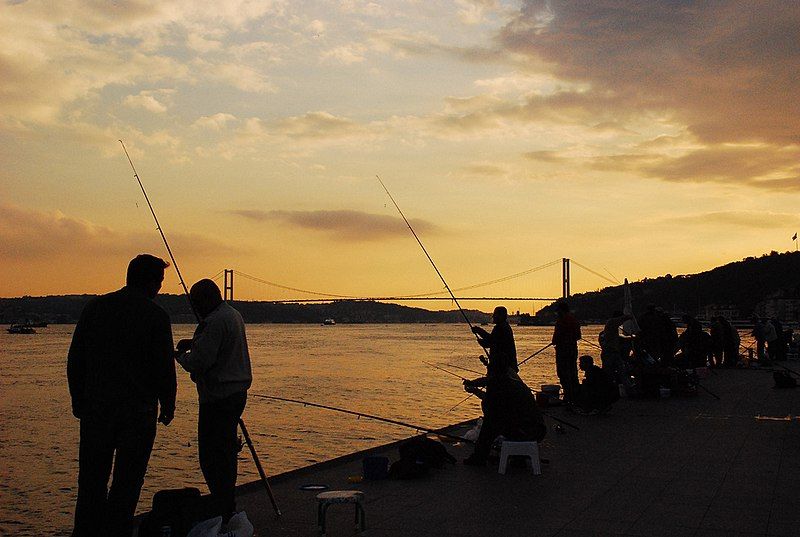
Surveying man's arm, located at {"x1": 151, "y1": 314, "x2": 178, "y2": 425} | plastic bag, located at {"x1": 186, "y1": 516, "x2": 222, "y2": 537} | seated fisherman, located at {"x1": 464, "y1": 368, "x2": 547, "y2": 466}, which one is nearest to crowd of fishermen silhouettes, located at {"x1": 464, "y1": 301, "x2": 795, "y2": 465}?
seated fisherman, located at {"x1": 464, "y1": 368, "x2": 547, "y2": 466}

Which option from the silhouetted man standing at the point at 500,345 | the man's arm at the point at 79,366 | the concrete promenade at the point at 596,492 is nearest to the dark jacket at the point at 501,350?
the silhouetted man standing at the point at 500,345

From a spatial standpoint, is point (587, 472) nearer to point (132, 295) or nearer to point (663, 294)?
point (132, 295)

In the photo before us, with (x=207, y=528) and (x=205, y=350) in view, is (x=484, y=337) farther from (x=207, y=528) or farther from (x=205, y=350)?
(x=207, y=528)

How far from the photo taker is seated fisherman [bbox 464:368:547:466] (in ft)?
27.1

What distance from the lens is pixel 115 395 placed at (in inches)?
182

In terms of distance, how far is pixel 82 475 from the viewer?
4660 millimetres

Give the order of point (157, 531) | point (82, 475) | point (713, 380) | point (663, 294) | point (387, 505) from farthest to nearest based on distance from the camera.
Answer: point (663, 294) → point (713, 380) → point (387, 505) → point (157, 531) → point (82, 475)

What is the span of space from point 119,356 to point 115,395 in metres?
0.21

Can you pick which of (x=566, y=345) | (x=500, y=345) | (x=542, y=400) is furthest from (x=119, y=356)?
(x=566, y=345)

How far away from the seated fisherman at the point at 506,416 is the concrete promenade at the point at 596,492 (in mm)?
238

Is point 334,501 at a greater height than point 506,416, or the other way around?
point 506,416

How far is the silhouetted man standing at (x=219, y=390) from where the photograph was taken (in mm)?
5469

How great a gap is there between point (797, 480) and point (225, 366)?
201 inches

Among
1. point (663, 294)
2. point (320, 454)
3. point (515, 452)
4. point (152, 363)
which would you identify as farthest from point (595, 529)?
point (663, 294)
